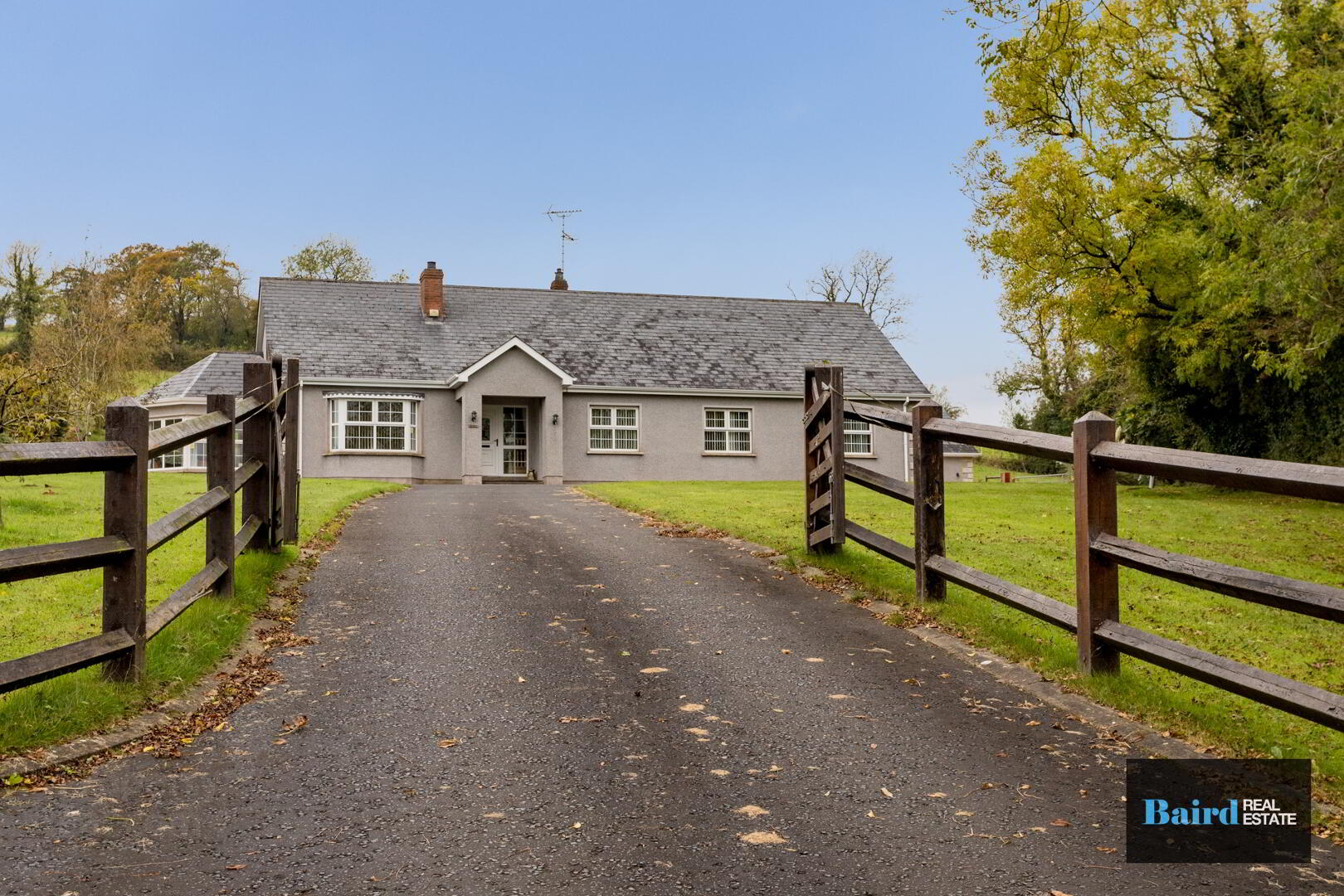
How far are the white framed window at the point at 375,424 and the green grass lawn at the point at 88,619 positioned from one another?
13.1 meters

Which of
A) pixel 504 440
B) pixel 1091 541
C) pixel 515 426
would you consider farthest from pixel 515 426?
pixel 1091 541

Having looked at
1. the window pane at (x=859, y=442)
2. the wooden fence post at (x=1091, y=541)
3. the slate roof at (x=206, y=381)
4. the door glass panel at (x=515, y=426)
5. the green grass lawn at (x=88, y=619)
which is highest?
the slate roof at (x=206, y=381)

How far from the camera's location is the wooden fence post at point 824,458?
32.0 feet

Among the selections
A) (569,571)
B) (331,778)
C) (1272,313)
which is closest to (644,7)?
(569,571)

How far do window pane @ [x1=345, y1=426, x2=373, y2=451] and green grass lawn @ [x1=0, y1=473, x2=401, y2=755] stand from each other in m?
13.1

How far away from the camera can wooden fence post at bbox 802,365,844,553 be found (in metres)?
9.77

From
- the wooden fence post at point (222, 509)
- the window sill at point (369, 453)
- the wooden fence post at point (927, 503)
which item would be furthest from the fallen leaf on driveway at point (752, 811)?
the window sill at point (369, 453)

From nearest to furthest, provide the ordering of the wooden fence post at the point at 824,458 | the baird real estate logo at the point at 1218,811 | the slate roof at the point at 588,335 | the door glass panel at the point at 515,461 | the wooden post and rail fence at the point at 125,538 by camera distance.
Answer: the baird real estate logo at the point at 1218,811 → the wooden post and rail fence at the point at 125,538 → the wooden fence post at the point at 824,458 → the slate roof at the point at 588,335 → the door glass panel at the point at 515,461

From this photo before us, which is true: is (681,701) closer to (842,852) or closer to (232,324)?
(842,852)

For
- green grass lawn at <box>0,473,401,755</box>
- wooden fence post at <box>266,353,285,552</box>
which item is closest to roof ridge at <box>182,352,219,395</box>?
green grass lawn at <box>0,473,401,755</box>

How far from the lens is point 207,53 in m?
29.2

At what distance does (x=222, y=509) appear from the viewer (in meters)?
7.49

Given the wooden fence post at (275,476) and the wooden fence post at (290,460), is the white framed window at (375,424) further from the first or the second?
the wooden fence post at (275,476)

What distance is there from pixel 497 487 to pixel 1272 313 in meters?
17.4
